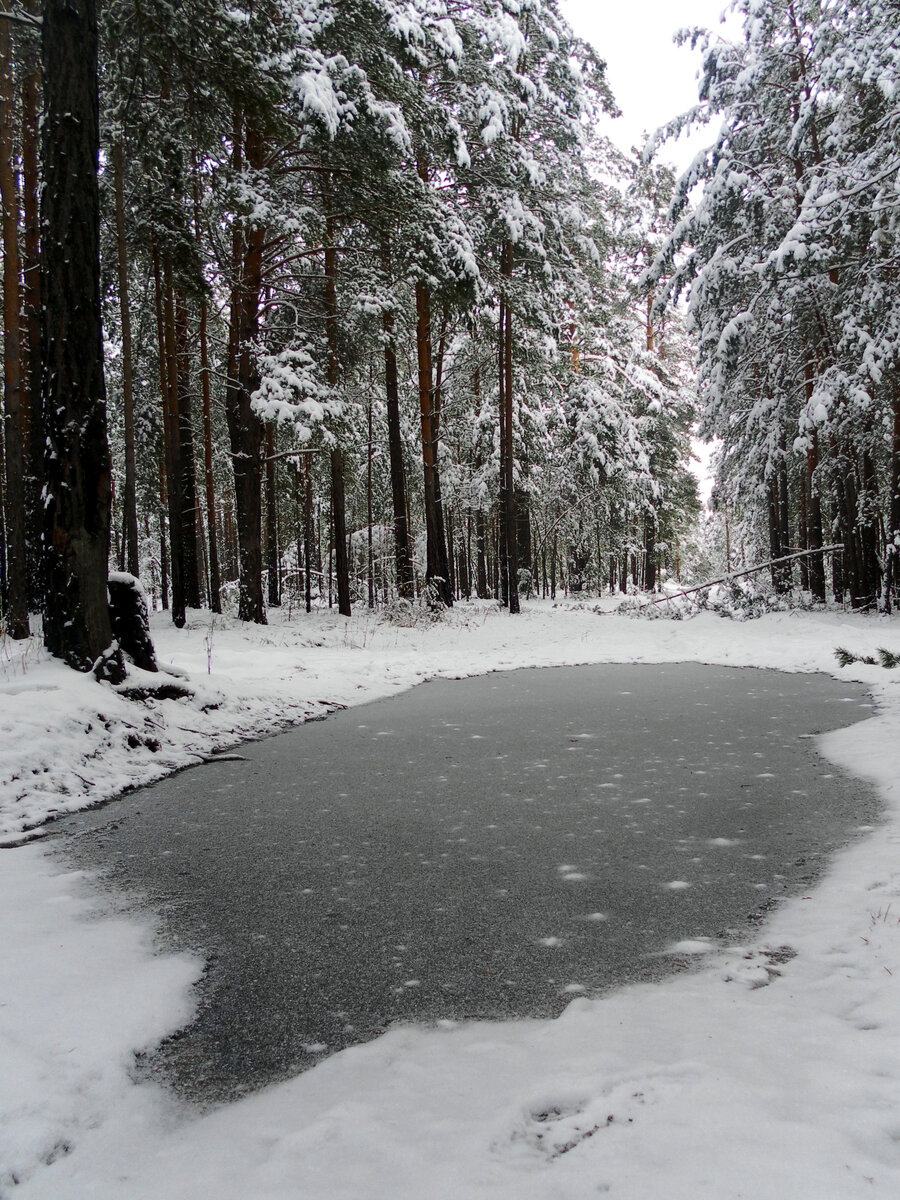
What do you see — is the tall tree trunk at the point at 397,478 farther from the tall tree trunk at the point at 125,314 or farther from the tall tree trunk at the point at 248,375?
the tall tree trunk at the point at 125,314

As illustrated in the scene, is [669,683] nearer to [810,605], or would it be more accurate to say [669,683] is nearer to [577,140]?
[810,605]

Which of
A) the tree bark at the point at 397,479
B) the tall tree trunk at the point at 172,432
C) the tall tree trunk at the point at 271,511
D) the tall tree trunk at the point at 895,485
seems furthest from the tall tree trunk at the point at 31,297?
the tall tree trunk at the point at 895,485

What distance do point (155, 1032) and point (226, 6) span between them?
9912mm

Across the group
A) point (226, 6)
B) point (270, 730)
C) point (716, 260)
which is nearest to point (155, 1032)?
point (270, 730)

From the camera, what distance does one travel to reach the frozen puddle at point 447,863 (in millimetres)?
2402

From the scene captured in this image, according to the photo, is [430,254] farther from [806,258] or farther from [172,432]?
[172,432]

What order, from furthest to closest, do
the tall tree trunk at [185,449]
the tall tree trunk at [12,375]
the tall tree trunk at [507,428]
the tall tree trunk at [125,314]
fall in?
the tall tree trunk at [507,428] < the tall tree trunk at [185,449] < the tall tree trunk at [125,314] < the tall tree trunk at [12,375]

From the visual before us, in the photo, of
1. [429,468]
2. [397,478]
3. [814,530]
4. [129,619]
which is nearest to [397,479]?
[397,478]

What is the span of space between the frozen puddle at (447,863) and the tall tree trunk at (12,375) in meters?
7.29

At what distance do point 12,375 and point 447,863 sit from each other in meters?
11.4

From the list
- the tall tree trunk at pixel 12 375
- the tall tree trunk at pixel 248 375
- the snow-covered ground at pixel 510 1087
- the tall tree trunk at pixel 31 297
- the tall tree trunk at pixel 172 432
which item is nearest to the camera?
the snow-covered ground at pixel 510 1087

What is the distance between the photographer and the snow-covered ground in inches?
61.0

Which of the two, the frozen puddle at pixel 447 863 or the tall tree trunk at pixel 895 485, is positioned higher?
the tall tree trunk at pixel 895 485

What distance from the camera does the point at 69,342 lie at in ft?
19.7
